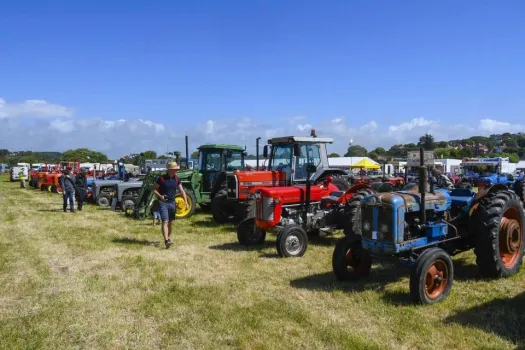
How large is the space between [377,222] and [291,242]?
2.08 metres

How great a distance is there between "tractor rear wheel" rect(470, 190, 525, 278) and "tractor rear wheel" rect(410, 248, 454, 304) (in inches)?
31.8

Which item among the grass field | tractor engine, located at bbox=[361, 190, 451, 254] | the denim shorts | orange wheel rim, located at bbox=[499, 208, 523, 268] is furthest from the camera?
the denim shorts

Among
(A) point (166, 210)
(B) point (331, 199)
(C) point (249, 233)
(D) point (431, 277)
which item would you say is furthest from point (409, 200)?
(A) point (166, 210)

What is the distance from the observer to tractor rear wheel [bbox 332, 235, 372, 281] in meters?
5.29

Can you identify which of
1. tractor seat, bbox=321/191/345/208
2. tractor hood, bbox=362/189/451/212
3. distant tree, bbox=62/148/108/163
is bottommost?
tractor seat, bbox=321/191/345/208

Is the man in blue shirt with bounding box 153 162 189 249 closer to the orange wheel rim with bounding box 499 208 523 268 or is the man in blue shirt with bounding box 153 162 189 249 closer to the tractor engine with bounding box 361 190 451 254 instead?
the tractor engine with bounding box 361 190 451 254

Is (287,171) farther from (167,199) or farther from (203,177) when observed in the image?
(203,177)

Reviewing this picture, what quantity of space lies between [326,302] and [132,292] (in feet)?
7.34

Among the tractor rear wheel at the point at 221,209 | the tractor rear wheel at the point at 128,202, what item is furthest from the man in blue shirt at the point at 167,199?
the tractor rear wheel at the point at 128,202

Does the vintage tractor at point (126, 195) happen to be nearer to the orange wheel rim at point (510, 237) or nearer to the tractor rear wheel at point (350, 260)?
the tractor rear wheel at point (350, 260)

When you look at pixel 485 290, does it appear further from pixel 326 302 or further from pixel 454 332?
pixel 326 302

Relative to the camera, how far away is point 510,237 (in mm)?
5504

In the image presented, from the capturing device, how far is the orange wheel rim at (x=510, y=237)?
5.46 meters

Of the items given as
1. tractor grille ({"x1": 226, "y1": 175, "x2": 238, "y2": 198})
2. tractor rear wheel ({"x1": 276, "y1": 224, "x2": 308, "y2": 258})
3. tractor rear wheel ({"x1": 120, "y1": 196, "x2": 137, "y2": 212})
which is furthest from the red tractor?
tractor rear wheel ({"x1": 120, "y1": 196, "x2": 137, "y2": 212})
